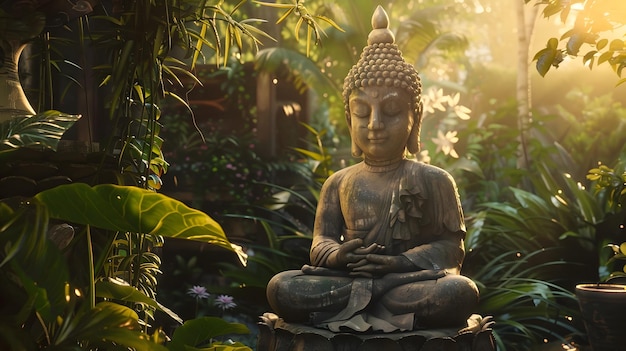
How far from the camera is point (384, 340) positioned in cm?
283

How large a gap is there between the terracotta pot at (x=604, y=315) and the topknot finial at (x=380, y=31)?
153 centimetres

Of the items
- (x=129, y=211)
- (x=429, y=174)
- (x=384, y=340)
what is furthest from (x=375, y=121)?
(x=129, y=211)

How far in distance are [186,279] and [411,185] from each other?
3.23m

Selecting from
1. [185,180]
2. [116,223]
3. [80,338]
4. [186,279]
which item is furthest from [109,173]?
[185,180]

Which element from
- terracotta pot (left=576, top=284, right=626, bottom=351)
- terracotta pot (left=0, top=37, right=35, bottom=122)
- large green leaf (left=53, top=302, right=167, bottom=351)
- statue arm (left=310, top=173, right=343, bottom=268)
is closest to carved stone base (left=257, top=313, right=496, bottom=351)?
statue arm (left=310, top=173, right=343, bottom=268)

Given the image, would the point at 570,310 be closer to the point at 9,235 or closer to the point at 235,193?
the point at 235,193

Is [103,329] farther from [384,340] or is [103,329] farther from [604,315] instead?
[604,315]

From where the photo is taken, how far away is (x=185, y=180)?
6.55 metres

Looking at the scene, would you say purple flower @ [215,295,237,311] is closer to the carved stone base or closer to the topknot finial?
the carved stone base

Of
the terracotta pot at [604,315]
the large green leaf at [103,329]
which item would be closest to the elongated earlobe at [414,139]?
the terracotta pot at [604,315]

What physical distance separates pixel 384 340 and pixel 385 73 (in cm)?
126

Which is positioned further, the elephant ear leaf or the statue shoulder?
the statue shoulder

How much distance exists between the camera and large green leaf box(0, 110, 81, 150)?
160 cm

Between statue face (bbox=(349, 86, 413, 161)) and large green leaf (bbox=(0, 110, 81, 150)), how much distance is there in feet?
6.07
